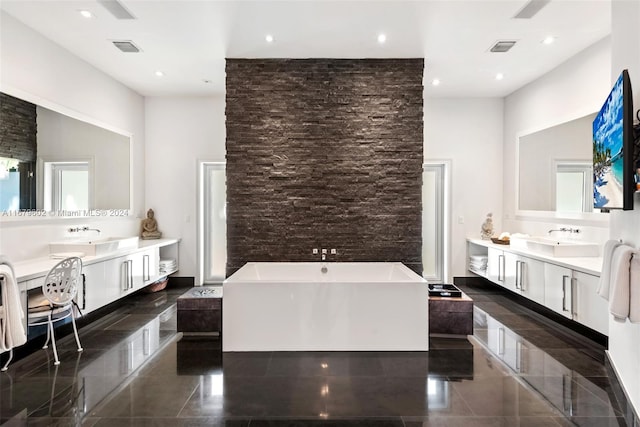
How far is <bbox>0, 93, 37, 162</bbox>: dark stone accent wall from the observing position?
3402 mm

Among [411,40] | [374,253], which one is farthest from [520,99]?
[374,253]

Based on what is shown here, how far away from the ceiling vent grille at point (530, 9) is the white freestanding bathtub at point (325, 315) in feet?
8.54

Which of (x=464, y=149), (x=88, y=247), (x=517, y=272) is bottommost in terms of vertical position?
(x=517, y=272)

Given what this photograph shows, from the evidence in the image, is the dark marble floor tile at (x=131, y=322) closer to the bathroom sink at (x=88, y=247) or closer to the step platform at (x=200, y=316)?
the step platform at (x=200, y=316)

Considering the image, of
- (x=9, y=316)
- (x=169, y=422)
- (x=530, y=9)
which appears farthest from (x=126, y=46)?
(x=530, y=9)

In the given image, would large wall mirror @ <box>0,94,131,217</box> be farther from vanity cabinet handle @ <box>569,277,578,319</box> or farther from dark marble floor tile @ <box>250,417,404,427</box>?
vanity cabinet handle @ <box>569,277,578,319</box>

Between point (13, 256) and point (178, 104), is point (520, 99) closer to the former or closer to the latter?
point (178, 104)

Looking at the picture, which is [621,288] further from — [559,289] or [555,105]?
[555,105]

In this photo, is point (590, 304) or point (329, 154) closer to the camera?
point (590, 304)

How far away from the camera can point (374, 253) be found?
4562 mm

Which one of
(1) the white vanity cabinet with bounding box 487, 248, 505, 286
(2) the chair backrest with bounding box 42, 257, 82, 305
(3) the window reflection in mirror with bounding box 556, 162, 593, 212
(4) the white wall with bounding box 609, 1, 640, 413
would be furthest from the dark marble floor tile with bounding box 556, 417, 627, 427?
(2) the chair backrest with bounding box 42, 257, 82, 305

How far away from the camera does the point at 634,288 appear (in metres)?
2.10

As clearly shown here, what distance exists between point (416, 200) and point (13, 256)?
416 centimetres

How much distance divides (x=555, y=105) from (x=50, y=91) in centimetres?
586
